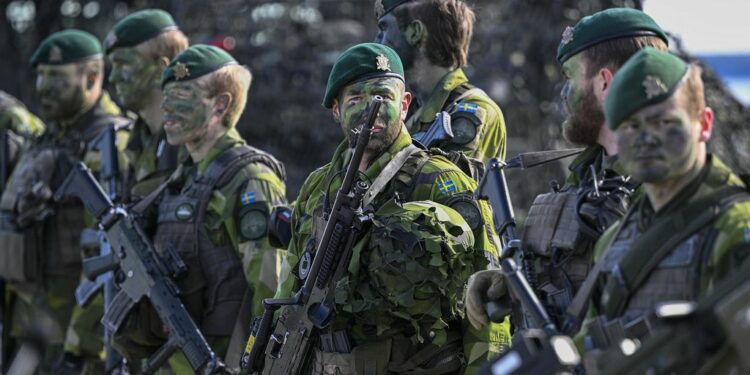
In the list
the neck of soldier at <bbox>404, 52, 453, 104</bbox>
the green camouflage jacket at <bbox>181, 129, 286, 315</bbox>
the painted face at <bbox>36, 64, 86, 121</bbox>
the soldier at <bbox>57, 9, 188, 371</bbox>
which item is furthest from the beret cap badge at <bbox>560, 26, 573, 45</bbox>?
the painted face at <bbox>36, 64, 86, 121</bbox>

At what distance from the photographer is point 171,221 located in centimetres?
759

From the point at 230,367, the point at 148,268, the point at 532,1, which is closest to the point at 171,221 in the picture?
the point at 148,268

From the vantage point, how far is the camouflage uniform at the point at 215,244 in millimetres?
7477

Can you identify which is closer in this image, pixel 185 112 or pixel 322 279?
pixel 322 279

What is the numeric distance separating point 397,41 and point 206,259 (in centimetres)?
146

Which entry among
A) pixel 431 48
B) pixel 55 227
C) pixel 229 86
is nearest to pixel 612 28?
pixel 431 48

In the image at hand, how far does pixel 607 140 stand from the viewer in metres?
5.67

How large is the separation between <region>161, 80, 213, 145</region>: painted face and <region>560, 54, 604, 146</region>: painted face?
8.38ft

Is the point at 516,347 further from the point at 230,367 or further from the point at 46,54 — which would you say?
the point at 46,54

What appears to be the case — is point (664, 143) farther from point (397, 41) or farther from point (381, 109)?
point (397, 41)

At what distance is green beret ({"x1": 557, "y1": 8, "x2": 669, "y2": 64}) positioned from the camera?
5625 millimetres

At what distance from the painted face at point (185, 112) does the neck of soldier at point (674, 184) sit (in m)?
3.52

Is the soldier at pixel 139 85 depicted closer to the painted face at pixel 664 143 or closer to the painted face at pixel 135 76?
the painted face at pixel 135 76

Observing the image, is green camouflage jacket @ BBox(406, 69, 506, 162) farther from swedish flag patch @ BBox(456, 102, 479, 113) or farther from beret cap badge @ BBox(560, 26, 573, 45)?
beret cap badge @ BBox(560, 26, 573, 45)
